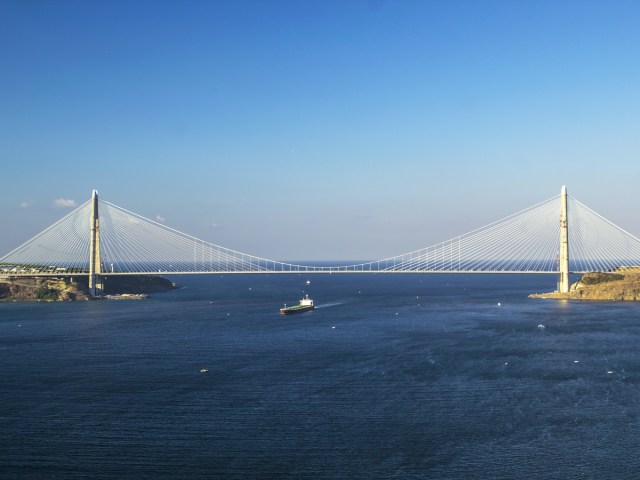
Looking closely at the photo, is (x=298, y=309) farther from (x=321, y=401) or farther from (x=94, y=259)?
(x=321, y=401)

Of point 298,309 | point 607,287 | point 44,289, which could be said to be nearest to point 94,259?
point 44,289

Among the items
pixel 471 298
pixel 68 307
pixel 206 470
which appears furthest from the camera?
pixel 471 298

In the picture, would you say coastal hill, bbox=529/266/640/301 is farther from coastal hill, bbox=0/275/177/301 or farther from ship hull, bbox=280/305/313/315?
coastal hill, bbox=0/275/177/301

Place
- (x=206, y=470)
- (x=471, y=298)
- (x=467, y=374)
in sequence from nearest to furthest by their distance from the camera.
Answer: (x=206, y=470) < (x=467, y=374) < (x=471, y=298)

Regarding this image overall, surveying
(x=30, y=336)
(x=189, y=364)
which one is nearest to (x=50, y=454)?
(x=189, y=364)

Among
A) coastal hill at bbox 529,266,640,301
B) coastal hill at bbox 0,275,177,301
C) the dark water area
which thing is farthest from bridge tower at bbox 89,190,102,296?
coastal hill at bbox 529,266,640,301

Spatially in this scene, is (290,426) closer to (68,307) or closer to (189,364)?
(189,364)

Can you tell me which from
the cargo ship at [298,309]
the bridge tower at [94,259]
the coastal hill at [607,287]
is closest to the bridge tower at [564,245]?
the coastal hill at [607,287]
